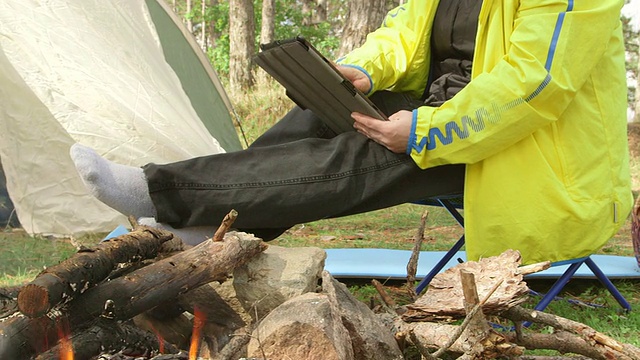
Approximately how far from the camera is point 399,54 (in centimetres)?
239

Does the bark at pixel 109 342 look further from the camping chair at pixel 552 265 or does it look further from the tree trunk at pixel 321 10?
the tree trunk at pixel 321 10

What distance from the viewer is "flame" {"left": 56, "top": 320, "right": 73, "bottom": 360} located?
1306mm

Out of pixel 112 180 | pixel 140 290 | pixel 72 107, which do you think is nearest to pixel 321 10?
pixel 72 107

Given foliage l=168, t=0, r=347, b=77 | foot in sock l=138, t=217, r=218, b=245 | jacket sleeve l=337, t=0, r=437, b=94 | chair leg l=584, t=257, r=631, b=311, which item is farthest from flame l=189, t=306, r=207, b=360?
foliage l=168, t=0, r=347, b=77

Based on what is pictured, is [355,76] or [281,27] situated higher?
[355,76]

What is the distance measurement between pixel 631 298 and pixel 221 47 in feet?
42.3

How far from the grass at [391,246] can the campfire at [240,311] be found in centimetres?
31

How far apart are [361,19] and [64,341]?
20.6ft

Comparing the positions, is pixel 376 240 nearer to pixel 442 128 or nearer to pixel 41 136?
pixel 41 136

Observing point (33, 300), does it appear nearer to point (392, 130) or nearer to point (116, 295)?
point (116, 295)

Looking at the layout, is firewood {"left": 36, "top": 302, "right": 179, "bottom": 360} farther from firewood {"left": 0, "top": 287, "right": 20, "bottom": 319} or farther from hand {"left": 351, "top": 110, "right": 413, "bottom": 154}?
hand {"left": 351, "top": 110, "right": 413, "bottom": 154}

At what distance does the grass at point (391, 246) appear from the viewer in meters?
2.38


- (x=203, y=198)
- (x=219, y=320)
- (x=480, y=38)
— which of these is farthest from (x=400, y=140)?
(x=219, y=320)

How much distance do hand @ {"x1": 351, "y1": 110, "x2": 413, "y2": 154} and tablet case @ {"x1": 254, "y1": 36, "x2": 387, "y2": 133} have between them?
0.04 m
